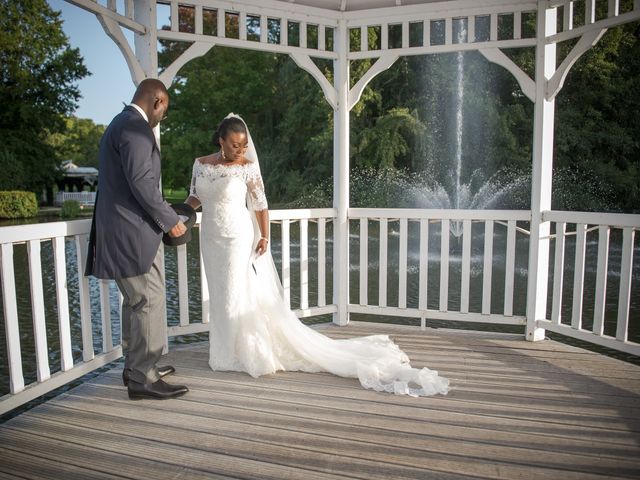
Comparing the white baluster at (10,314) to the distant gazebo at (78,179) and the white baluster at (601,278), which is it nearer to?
the white baluster at (601,278)

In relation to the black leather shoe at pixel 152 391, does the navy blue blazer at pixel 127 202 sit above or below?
above

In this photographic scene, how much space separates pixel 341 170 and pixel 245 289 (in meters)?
1.64

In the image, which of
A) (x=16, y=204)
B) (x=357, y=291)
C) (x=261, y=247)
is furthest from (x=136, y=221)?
(x=16, y=204)

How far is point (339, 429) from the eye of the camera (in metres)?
2.47

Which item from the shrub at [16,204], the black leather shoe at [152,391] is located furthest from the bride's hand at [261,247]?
the shrub at [16,204]

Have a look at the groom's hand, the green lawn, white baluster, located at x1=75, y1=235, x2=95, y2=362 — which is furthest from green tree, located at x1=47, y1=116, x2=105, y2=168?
the groom's hand

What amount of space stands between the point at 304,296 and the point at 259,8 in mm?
2365

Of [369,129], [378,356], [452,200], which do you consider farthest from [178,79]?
[378,356]

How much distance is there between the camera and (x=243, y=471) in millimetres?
2098

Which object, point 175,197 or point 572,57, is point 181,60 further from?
point 175,197

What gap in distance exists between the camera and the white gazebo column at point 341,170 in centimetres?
433

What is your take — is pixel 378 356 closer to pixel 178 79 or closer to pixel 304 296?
pixel 304 296

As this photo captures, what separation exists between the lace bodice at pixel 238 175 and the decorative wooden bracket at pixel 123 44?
2.46ft

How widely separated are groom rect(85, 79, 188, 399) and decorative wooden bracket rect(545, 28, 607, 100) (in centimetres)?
276
